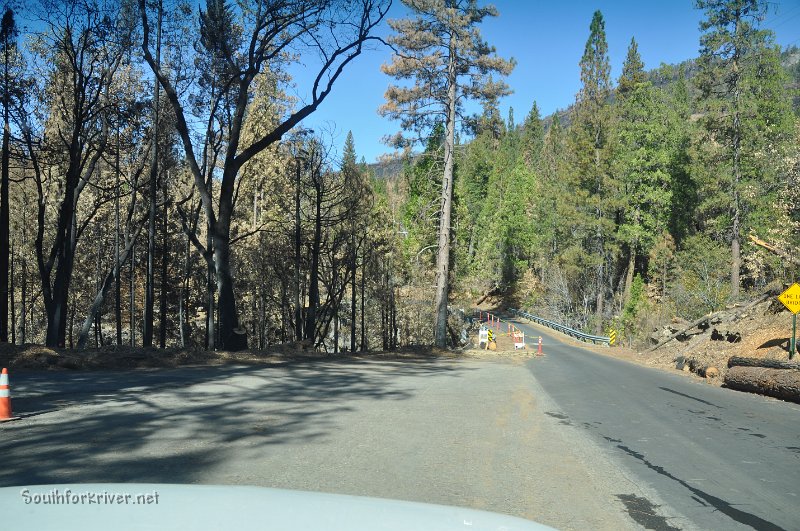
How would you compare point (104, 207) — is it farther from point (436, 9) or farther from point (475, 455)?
point (475, 455)

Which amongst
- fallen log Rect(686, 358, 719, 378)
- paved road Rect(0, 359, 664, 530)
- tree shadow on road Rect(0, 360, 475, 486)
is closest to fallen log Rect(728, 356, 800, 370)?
fallen log Rect(686, 358, 719, 378)

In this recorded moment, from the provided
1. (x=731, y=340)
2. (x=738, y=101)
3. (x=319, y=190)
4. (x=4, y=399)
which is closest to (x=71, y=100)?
(x=319, y=190)

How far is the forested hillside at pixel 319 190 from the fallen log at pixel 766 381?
37.1 ft

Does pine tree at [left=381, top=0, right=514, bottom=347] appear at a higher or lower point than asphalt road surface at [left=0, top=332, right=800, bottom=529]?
higher

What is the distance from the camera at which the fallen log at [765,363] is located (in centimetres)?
1497

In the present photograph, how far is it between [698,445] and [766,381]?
7.99 m

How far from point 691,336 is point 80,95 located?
2963 centimetres

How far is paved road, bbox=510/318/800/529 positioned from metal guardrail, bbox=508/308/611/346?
28.6 m

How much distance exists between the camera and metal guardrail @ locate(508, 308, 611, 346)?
43819 mm

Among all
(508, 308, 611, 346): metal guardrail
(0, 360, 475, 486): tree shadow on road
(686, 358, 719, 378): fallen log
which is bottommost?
(508, 308, 611, 346): metal guardrail

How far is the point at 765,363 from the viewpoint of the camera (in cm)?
1580

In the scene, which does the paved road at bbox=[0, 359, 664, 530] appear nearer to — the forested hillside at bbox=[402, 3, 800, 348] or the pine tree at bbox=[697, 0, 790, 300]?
the forested hillside at bbox=[402, 3, 800, 348]

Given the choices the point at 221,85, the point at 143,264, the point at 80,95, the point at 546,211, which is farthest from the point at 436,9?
the point at 546,211

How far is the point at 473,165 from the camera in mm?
78938
